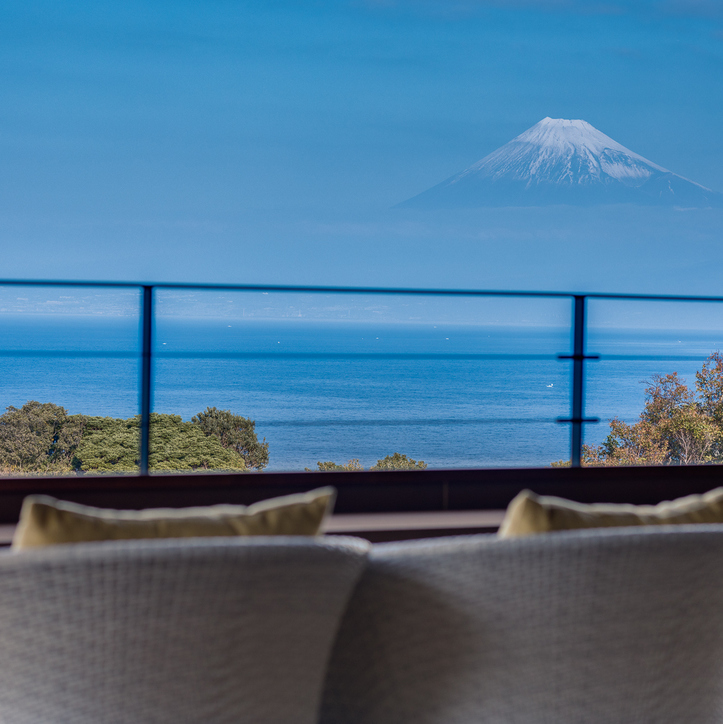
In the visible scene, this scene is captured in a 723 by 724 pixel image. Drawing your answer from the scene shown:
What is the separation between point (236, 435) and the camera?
18.8 meters

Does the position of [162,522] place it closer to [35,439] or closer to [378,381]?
[35,439]

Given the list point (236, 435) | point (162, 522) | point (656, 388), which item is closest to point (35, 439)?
point (236, 435)

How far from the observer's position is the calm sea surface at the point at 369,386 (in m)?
25.4

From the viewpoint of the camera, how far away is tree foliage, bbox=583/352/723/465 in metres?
13.2

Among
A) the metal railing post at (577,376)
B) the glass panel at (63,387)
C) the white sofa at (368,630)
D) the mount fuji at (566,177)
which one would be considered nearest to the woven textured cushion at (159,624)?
the white sofa at (368,630)

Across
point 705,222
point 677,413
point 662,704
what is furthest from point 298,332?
point 662,704

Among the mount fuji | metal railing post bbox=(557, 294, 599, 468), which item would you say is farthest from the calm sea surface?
metal railing post bbox=(557, 294, 599, 468)

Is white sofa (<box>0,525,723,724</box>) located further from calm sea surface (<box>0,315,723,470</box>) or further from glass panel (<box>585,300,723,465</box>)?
calm sea surface (<box>0,315,723,470</box>)

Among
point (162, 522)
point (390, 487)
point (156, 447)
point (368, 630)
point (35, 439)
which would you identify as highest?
point (162, 522)

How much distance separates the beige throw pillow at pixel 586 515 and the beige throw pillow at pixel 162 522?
0.76ft

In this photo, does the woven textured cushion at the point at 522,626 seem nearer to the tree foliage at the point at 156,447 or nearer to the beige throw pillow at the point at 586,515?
the beige throw pillow at the point at 586,515

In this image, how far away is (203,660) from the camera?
0.79 m

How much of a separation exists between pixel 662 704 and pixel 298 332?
28.5 metres

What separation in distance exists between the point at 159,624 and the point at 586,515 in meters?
0.52
